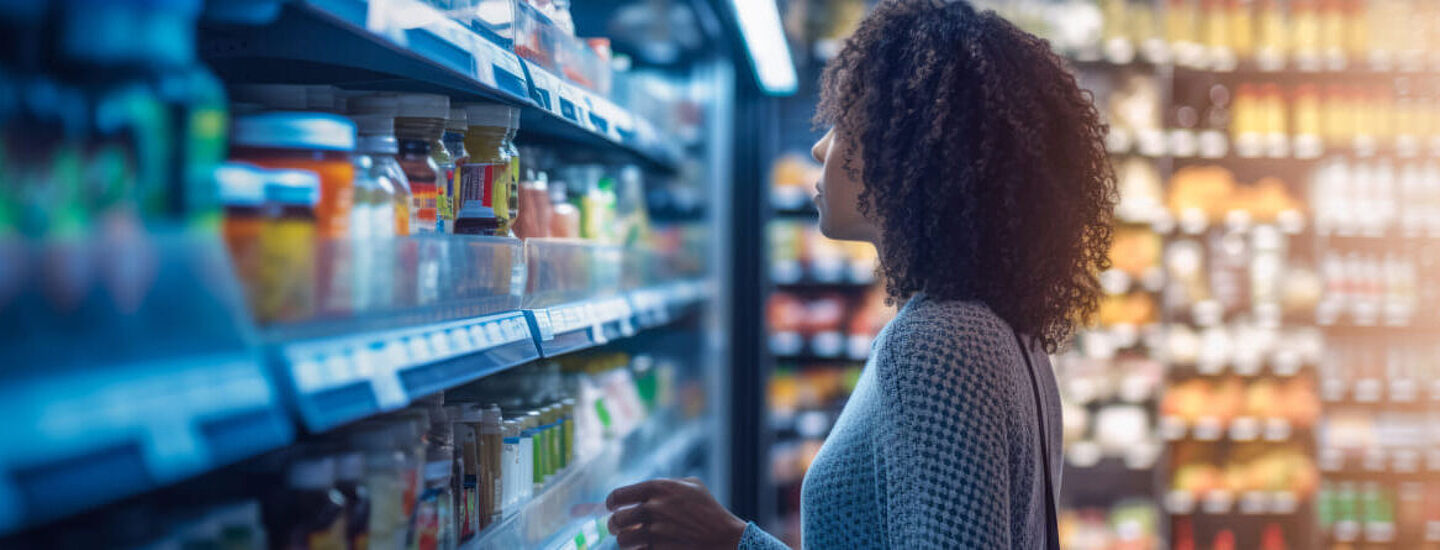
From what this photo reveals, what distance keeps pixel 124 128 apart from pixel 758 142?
10.2 feet

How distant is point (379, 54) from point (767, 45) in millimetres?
1675

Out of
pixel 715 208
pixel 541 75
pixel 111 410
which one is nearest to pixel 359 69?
pixel 541 75

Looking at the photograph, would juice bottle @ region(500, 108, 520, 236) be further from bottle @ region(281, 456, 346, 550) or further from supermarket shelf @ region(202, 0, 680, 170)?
bottle @ region(281, 456, 346, 550)

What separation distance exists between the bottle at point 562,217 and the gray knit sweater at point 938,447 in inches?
28.3

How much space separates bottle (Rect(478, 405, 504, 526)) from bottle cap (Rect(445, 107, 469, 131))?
382 mm

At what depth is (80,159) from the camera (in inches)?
26.1

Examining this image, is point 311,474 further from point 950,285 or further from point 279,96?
point 950,285

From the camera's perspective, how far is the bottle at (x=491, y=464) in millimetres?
1499

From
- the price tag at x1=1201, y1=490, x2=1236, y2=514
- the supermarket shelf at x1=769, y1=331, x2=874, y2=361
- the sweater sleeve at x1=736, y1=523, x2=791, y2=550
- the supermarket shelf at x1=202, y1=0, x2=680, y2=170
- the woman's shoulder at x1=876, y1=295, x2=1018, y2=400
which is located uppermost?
the supermarket shelf at x1=202, y1=0, x2=680, y2=170

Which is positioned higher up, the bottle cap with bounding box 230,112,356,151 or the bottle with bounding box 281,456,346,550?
the bottle cap with bounding box 230,112,356,151

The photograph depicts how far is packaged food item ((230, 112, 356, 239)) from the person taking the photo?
0.91 meters

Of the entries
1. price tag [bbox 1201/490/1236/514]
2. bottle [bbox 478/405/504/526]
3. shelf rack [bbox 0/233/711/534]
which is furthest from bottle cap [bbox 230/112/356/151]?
price tag [bbox 1201/490/1236/514]

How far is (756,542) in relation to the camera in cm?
148

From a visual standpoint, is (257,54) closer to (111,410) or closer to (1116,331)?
(111,410)
